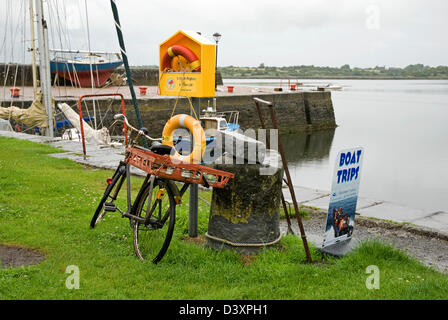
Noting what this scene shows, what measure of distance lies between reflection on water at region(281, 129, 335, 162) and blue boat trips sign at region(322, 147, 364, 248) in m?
23.7

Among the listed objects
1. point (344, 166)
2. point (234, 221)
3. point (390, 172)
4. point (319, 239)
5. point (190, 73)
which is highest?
point (190, 73)

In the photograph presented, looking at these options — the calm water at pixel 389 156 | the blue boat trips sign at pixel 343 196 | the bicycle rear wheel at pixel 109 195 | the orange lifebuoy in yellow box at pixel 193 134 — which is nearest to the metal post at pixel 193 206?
the orange lifebuoy in yellow box at pixel 193 134

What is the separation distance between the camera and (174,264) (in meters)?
5.04

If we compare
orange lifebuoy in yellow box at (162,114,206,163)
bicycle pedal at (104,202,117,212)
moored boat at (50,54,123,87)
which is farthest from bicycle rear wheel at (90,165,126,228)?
moored boat at (50,54,123,87)

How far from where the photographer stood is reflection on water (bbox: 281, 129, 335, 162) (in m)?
32.0

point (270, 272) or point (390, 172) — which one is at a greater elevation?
point (270, 272)

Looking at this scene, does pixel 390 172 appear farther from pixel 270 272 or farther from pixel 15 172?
pixel 270 272

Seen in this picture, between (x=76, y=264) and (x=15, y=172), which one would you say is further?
(x=15, y=172)

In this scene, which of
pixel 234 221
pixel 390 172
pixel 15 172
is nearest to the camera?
pixel 234 221

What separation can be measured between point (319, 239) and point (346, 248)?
1.96ft

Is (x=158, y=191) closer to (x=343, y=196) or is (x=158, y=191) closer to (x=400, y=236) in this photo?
(x=343, y=196)

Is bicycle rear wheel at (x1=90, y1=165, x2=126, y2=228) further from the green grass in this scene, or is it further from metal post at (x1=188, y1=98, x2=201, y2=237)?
metal post at (x1=188, y1=98, x2=201, y2=237)

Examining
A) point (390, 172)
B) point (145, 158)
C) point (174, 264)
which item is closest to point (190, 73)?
point (145, 158)
